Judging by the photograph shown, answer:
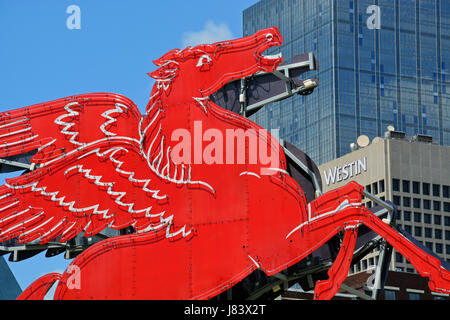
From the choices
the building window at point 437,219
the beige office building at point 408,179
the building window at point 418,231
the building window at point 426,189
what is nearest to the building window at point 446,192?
the beige office building at point 408,179

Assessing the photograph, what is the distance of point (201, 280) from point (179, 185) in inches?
158

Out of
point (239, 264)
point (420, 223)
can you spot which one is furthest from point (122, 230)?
point (420, 223)

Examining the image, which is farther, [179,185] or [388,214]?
[388,214]

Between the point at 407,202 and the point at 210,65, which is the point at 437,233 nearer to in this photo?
the point at 407,202

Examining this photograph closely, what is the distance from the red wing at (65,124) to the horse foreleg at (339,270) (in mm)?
10445

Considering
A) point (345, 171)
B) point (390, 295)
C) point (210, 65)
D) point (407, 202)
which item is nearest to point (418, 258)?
point (210, 65)

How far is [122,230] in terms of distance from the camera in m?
46.5

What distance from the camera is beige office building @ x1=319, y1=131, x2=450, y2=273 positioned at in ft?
491

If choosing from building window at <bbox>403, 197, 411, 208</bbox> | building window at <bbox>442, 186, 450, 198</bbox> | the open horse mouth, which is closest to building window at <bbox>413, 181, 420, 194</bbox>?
building window at <bbox>403, 197, 411, 208</bbox>

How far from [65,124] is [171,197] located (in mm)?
6283

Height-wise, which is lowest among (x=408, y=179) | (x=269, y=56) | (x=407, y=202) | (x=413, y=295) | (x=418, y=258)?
(x=418, y=258)

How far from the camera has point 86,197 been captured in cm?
4578

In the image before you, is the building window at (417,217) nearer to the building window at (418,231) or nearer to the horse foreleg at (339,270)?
the building window at (418,231)
